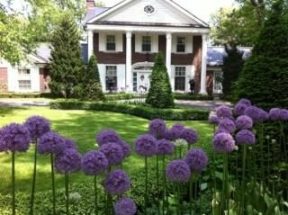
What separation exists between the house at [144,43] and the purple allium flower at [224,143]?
3407 cm

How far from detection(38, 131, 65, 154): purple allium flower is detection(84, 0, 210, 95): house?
3454 cm

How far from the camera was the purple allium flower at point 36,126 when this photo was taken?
298 centimetres

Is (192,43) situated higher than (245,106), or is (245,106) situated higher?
(192,43)

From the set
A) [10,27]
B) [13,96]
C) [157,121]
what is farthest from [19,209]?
[13,96]

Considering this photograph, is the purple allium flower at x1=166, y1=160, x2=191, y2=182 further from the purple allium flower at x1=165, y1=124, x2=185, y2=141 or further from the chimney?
the chimney

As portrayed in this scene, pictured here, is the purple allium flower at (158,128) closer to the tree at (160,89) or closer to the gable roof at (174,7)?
the tree at (160,89)

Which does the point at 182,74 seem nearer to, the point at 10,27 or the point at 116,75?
the point at 116,75

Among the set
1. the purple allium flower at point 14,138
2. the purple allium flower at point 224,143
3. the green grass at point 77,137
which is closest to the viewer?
the purple allium flower at point 14,138

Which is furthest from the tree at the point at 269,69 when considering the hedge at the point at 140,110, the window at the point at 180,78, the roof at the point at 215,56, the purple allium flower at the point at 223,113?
the roof at the point at 215,56

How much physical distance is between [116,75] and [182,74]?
6196 mm

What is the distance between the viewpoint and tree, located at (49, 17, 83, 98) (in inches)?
1266

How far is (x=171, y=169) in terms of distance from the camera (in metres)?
2.90

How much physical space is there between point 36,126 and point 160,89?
706 inches

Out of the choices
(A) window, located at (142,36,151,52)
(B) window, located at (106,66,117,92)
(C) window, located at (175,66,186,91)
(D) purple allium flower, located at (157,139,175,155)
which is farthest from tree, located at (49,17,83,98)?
(D) purple allium flower, located at (157,139,175,155)
